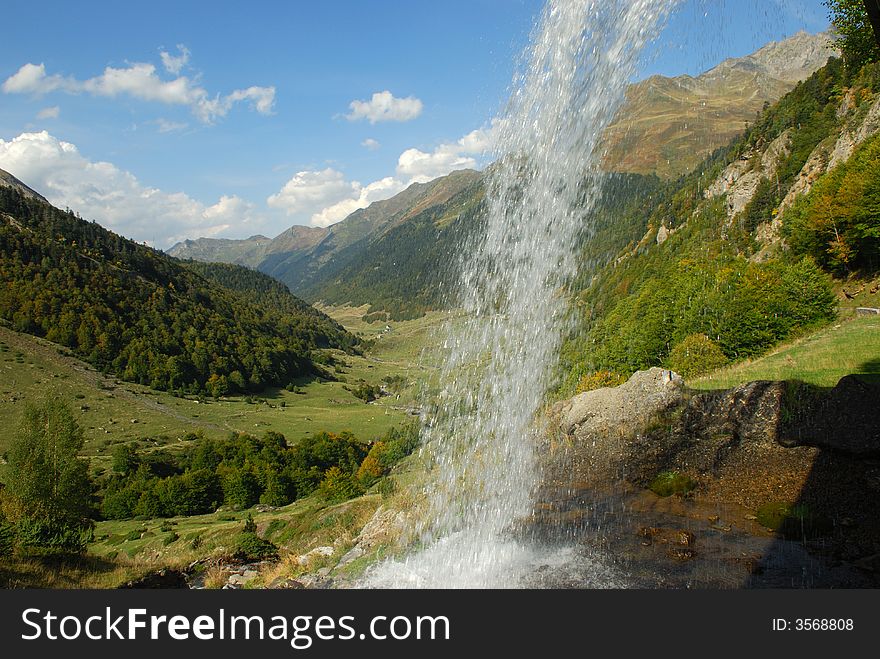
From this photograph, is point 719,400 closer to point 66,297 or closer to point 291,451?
point 291,451

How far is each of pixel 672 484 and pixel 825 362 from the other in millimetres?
13051

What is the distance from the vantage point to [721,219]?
11381 centimetres

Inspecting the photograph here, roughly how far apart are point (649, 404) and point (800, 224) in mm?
45708

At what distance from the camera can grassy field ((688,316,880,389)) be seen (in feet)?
61.2

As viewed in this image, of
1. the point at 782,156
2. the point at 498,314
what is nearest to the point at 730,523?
the point at 498,314

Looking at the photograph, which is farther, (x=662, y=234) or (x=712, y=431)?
(x=662, y=234)

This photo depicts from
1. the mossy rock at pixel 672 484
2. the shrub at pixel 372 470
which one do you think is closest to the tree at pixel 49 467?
the shrub at pixel 372 470

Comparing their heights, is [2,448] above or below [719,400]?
below

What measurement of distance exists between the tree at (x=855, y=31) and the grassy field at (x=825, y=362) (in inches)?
520

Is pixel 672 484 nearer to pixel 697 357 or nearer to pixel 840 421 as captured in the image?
pixel 840 421

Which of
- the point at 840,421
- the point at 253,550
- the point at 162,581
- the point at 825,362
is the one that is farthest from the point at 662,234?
the point at 162,581

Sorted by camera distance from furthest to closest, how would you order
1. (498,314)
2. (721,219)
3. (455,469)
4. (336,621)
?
(721,219) < (498,314) < (455,469) < (336,621)

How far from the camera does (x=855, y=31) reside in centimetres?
2405

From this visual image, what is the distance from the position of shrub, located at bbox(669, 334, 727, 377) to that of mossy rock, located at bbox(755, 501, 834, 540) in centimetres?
1998
